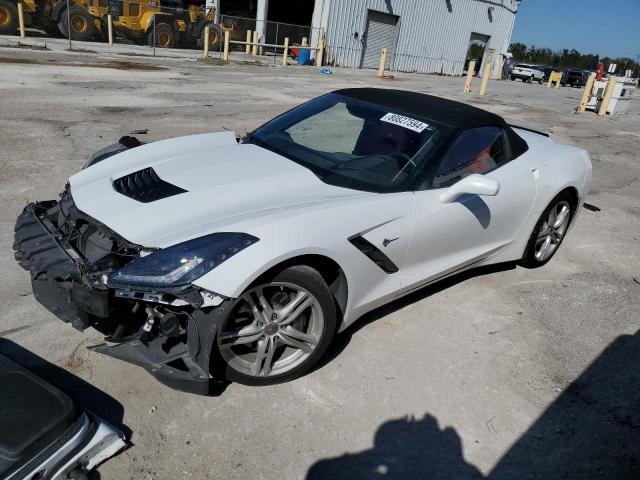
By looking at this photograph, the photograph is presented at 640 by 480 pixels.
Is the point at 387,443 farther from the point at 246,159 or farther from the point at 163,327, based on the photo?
the point at 246,159

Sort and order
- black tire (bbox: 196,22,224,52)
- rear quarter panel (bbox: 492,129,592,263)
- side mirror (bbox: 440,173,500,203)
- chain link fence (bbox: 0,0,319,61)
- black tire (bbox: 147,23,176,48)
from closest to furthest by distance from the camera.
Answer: side mirror (bbox: 440,173,500,203)
rear quarter panel (bbox: 492,129,592,263)
chain link fence (bbox: 0,0,319,61)
black tire (bbox: 147,23,176,48)
black tire (bbox: 196,22,224,52)

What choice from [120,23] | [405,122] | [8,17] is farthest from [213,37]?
[405,122]

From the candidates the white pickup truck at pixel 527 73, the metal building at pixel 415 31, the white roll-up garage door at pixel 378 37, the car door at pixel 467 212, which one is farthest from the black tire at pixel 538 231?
the white pickup truck at pixel 527 73

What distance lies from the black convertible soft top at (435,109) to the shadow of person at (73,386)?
2606 millimetres

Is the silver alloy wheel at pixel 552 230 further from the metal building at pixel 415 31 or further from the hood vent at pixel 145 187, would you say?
the metal building at pixel 415 31

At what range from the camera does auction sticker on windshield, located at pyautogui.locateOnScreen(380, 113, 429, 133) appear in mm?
3570

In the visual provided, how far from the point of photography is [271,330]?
2.74m

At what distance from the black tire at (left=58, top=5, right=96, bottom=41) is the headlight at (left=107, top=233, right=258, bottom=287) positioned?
20.7 meters

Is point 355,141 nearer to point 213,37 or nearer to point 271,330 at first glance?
point 271,330

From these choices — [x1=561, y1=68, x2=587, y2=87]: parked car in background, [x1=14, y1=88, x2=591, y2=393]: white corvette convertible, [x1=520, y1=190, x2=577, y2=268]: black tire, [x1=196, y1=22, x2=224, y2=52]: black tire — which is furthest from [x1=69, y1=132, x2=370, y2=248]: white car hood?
[x1=561, y1=68, x2=587, y2=87]: parked car in background

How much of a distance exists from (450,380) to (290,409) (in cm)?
100

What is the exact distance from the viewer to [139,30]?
21.8 meters

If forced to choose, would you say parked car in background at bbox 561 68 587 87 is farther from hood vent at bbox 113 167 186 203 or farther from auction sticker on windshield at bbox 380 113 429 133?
hood vent at bbox 113 167 186 203

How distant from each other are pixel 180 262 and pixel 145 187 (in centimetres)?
86
